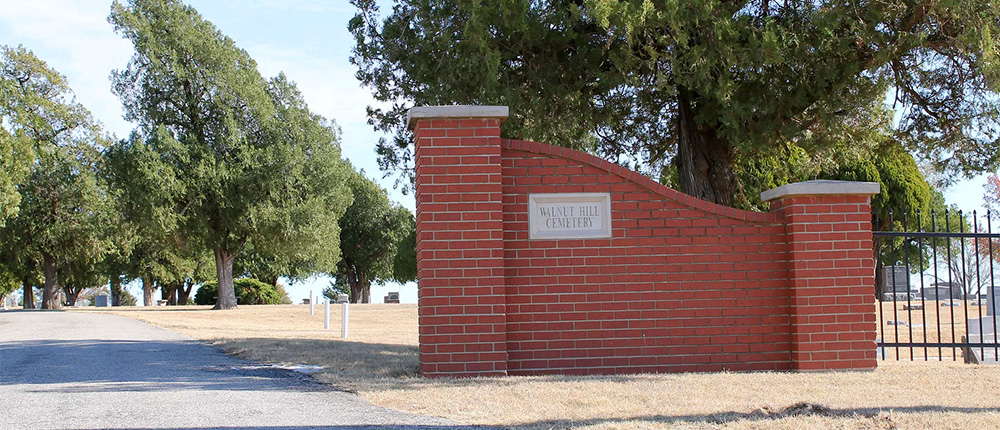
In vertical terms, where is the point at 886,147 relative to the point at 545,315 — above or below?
above

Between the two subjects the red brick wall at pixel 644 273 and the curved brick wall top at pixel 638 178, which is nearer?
the red brick wall at pixel 644 273

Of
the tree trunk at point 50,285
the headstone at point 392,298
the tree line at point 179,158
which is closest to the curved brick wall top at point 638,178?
the tree line at point 179,158

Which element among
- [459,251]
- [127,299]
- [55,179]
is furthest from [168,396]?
[127,299]

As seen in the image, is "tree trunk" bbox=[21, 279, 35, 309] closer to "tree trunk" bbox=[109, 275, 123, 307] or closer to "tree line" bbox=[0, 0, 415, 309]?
"tree trunk" bbox=[109, 275, 123, 307]

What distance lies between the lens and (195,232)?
34.7 metres

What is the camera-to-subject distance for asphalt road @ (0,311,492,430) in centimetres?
580

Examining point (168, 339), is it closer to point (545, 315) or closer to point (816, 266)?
point (545, 315)

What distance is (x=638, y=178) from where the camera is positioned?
8969mm

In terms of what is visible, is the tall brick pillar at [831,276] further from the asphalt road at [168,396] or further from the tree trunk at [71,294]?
the tree trunk at [71,294]

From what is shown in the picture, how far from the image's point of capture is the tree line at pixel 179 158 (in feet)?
108

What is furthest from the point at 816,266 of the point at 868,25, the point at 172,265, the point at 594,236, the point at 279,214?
the point at 172,265

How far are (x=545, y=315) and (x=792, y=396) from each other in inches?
105

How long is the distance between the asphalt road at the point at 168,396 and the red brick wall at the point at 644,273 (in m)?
1.97

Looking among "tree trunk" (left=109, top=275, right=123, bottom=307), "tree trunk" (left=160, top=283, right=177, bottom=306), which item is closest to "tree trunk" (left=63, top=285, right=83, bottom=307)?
"tree trunk" (left=109, top=275, right=123, bottom=307)
